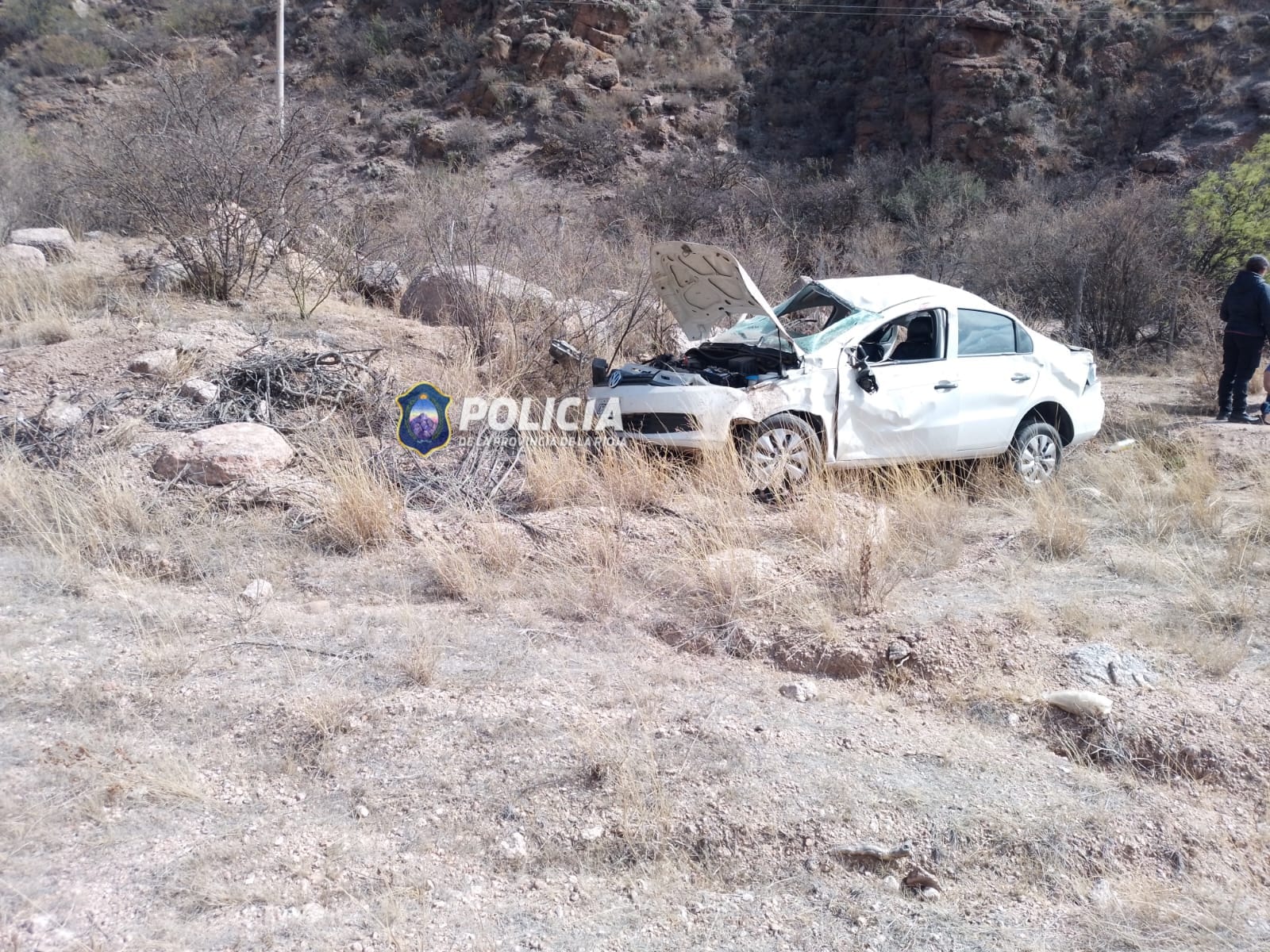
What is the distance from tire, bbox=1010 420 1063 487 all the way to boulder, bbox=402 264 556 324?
4784 mm

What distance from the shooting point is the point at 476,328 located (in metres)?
9.93

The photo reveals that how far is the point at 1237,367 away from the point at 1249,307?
0.60 meters

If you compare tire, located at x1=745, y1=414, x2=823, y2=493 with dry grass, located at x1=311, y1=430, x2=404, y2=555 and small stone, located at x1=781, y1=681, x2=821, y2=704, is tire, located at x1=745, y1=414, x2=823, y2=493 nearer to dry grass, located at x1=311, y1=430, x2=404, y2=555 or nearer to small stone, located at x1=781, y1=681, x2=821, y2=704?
small stone, located at x1=781, y1=681, x2=821, y2=704

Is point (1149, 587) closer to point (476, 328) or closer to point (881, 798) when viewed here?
point (881, 798)

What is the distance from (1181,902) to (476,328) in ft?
26.1

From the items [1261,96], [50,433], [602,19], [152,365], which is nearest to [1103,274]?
[1261,96]

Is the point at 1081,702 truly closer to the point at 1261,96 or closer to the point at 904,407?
the point at 904,407

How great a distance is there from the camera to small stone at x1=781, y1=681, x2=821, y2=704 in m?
4.59

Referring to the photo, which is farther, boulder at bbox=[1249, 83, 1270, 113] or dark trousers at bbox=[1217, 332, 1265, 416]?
boulder at bbox=[1249, 83, 1270, 113]

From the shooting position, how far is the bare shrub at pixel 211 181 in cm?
1049

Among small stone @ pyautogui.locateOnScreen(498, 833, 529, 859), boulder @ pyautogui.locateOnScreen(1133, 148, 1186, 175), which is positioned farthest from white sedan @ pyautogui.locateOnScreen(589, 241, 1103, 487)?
boulder @ pyautogui.locateOnScreen(1133, 148, 1186, 175)

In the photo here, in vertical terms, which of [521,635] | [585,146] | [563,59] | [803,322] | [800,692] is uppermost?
[563,59]

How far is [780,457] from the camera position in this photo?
22.6 feet

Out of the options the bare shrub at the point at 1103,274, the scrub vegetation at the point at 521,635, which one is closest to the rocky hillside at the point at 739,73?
the bare shrub at the point at 1103,274
